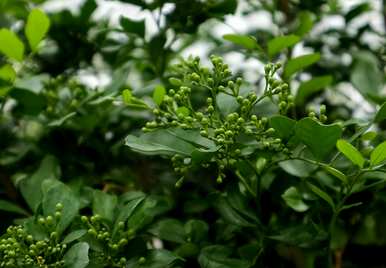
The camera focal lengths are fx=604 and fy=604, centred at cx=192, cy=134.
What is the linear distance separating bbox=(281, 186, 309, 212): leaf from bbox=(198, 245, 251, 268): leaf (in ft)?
0.37

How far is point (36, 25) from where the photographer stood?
1.05 meters

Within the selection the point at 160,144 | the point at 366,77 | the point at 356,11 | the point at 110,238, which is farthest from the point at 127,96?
the point at 356,11

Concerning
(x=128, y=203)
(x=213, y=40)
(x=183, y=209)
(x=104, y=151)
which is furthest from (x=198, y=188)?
(x=213, y=40)

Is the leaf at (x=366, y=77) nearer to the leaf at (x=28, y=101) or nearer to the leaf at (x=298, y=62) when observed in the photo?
the leaf at (x=298, y=62)

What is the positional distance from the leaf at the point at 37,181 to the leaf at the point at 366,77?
582 millimetres

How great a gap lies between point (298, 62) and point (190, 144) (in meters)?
0.30

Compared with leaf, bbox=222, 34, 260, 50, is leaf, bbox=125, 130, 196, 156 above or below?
below

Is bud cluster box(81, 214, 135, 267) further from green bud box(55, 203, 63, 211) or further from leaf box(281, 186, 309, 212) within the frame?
leaf box(281, 186, 309, 212)

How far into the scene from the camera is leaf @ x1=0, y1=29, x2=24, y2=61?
1047 mm

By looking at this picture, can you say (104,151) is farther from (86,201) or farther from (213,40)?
(213,40)

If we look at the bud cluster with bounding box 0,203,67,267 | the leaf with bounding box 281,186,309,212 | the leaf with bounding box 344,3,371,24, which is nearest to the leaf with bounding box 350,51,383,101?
the leaf with bounding box 344,3,371,24

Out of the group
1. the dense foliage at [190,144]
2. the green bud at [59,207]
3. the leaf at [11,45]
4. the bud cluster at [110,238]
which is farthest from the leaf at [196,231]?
the leaf at [11,45]

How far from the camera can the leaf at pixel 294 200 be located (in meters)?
0.91

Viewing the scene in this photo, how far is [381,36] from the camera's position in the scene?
1.42 metres
